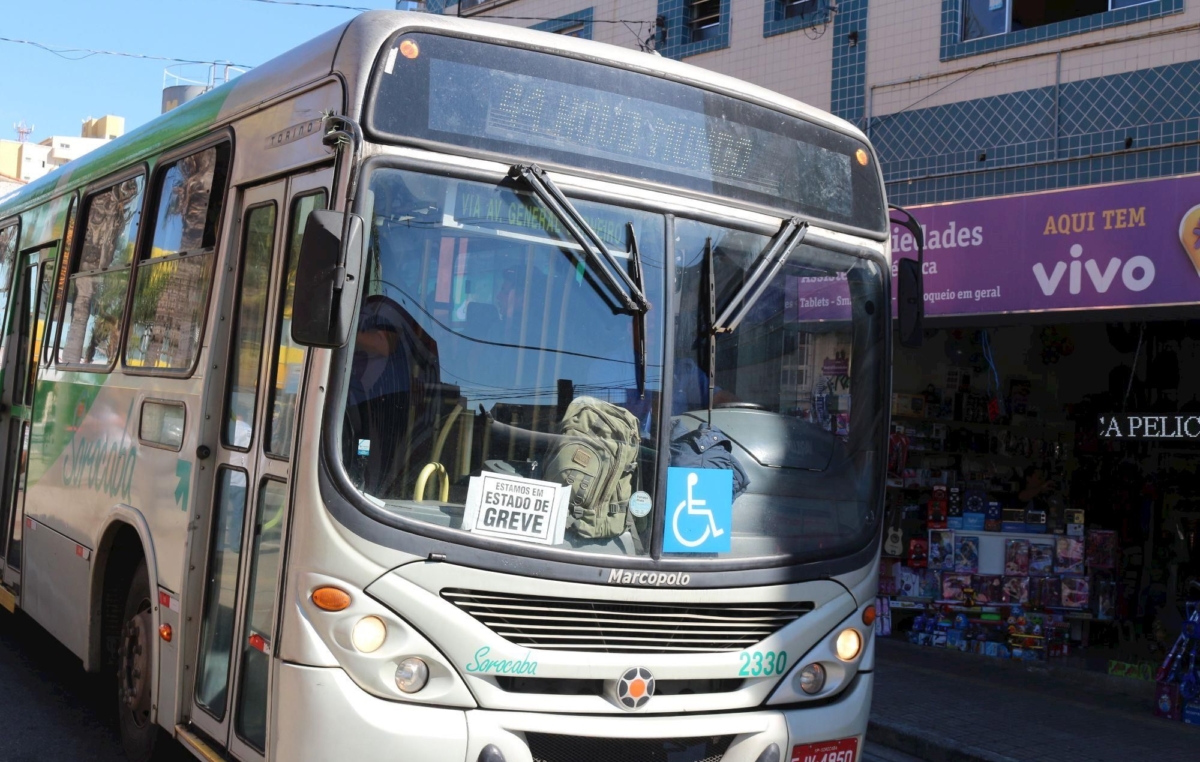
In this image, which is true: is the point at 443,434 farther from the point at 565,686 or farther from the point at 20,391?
the point at 20,391

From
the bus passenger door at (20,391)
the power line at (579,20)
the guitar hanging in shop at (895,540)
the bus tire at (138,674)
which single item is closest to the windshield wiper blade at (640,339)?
the bus tire at (138,674)

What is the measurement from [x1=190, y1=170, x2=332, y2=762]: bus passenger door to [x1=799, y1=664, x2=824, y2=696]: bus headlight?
1.97 meters

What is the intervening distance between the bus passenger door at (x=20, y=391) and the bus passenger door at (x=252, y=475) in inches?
135

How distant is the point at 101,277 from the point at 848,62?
7840 millimetres

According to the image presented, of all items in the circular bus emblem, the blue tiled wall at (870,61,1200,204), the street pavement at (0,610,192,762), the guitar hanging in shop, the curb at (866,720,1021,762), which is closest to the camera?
the circular bus emblem

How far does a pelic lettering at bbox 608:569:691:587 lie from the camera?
14.1 ft

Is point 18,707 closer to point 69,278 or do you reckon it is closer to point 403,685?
point 69,278

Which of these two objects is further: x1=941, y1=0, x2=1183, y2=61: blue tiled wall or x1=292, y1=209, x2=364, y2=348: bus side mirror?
x1=941, y1=0, x2=1183, y2=61: blue tiled wall

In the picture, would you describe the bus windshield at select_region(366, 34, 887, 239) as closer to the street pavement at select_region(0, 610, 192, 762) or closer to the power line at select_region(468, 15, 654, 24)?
the street pavement at select_region(0, 610, 192, 762)

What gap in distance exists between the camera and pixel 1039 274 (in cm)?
938

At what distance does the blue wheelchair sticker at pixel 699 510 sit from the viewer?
446 cm

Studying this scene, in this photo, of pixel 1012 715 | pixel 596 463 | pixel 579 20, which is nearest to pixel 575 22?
pixel 579 20

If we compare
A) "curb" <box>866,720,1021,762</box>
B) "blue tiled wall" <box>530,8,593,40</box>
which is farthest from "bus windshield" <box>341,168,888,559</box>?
"blue tiled wall" <box>530,8,593,40</box>

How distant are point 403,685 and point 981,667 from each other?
23.6 feet
